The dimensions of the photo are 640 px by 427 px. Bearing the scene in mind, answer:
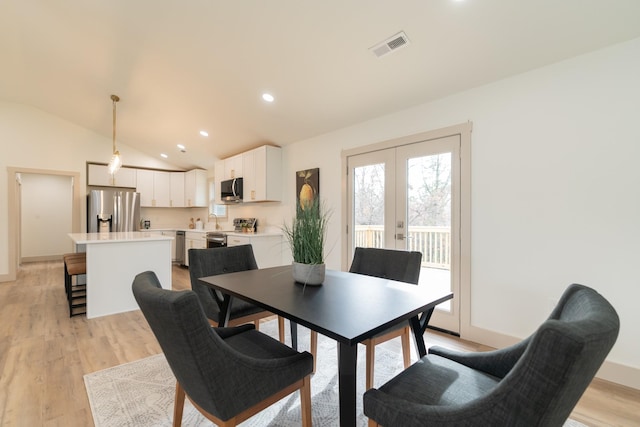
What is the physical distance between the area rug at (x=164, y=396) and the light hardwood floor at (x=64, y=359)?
3.9 inches

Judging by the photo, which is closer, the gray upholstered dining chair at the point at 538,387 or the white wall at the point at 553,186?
the gray upholstered dining chair at the point at 538,387

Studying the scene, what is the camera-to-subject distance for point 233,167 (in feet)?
17.4

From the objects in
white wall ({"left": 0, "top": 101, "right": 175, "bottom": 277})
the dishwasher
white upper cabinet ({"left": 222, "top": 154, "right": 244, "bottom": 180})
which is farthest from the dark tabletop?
white wall ({"left": 0, "top": 101, "right": 175, "bottom": 277})

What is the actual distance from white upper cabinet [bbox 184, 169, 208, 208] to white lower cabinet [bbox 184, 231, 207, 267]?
2.70ft

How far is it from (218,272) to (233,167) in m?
3.48

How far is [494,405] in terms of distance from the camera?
748 mm

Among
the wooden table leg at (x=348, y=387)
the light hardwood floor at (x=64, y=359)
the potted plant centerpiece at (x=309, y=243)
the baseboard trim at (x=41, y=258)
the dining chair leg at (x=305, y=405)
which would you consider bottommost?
the light hardwood floor at (x=64, y=359)

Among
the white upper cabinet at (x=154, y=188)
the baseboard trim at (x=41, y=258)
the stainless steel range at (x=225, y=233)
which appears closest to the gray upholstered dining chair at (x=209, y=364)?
the stainless steel range at (x=225, y=233)

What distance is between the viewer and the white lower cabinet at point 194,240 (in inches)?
223

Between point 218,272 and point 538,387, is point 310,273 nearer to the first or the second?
point 218,272

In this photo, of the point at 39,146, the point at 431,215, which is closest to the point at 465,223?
the point at 431,215

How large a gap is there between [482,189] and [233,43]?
2588mm

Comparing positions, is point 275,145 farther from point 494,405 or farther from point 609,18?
point 494,405

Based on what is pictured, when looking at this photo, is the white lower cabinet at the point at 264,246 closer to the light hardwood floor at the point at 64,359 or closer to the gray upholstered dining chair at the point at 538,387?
the light hardwood floor at the point at 64,359
